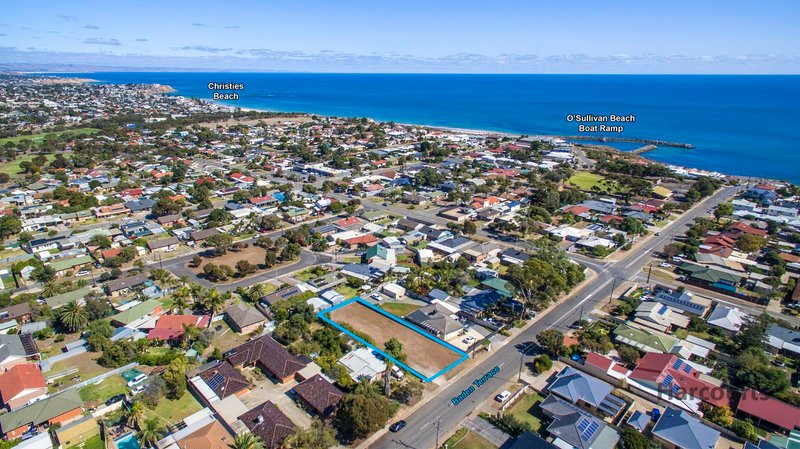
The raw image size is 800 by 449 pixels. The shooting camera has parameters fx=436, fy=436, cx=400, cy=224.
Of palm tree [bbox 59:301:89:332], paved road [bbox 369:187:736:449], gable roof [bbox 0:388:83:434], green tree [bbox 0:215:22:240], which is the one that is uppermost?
green tree [bbox 0:215:22:240]

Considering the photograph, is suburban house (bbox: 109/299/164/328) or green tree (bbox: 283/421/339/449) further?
suburban house (bbox: 109/299/164/328)

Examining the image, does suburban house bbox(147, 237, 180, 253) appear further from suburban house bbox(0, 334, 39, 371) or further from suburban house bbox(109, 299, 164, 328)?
suburban house bbox(0, 334, 39, 371)

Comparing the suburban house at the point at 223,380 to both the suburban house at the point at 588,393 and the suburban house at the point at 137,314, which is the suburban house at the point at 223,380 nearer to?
the suburban house at the point at 137,314

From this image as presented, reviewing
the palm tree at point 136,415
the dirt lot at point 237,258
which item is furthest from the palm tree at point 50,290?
the palm tree at point 136,415

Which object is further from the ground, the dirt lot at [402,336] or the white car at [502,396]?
the white car at [502,396]

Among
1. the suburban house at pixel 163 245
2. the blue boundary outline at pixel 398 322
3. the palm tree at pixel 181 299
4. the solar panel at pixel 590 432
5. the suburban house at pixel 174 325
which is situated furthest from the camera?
the suburban house at pixel 163 245

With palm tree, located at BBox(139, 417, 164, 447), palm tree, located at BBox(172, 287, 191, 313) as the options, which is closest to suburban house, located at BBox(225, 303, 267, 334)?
palm tree, located at BBox(172, 287, 191, 313)

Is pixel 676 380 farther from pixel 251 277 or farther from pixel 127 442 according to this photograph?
pixel 251 277

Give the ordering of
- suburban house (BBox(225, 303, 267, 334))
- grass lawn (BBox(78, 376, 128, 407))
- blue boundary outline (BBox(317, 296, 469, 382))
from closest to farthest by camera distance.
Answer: grass lawn (BBox(78, 376, 128, 407))
blue boundary outline (BBox(317, 296, 469, 382))
suburban house (BBox(225, 303, 267, 334))
